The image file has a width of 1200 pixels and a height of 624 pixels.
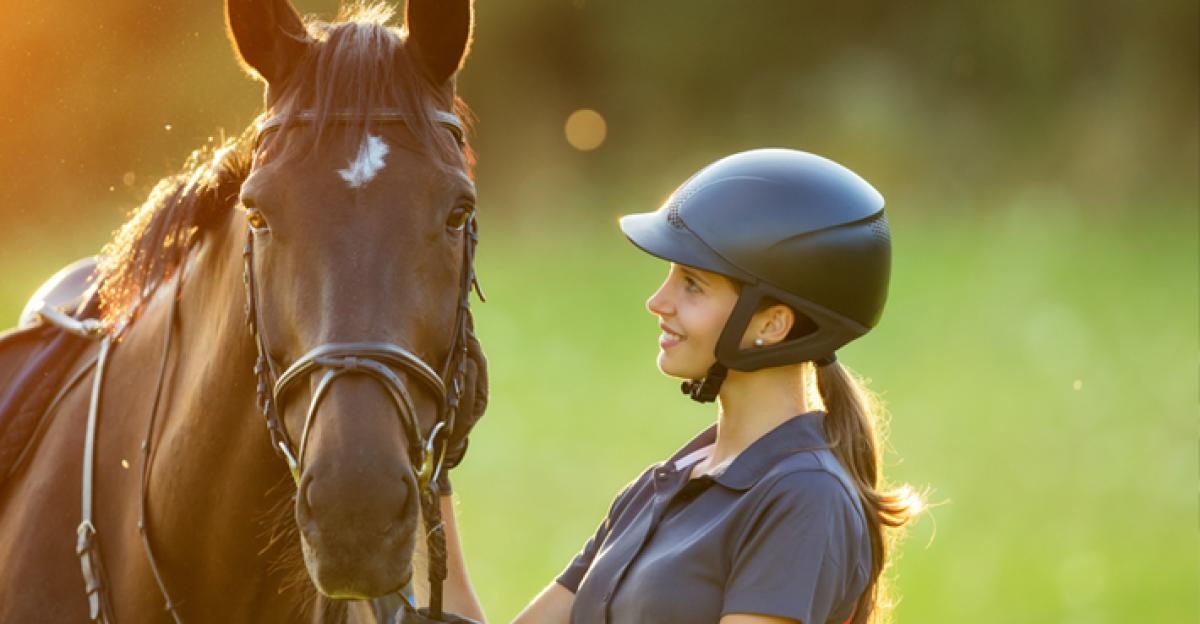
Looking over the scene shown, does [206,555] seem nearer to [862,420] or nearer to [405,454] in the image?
[405,454]

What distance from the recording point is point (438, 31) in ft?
9.08

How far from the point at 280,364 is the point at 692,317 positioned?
833 millimetres

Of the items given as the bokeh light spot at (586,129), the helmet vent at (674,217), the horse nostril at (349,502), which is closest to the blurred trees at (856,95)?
the bokeh light spot at (586,129)

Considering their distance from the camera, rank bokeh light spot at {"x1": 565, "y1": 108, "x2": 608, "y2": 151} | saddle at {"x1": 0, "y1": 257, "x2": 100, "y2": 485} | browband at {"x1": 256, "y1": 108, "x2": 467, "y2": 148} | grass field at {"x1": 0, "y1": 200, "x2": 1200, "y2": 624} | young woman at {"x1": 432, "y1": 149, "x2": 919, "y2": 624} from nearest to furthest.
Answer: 1. young woman at {"x1": 432, "y1": 149, "x2": 919, "y2": 624}
2. browband at {"x1": 256, "y1": 108, "x2": 467, "y2": 148}
3. saddle at {"x1": 0, "y1": 257, "x2": 100, "y2": 485}
4. grass field at {"x1": 0, "y1": 200, "x2": 1200, "y2": 624}
5. bokeh light spot at {"x1": 565, "y1": 108, "x2": 608, "y2": 151}

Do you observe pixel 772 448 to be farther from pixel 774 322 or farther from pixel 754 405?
pixel 774 322

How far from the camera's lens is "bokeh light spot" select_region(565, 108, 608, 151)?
2036 cm

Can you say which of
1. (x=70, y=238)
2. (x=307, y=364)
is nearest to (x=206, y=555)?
(x=307, y=364)

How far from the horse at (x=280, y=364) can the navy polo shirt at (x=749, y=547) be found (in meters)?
0.42

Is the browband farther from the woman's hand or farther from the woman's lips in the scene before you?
the woman's hand

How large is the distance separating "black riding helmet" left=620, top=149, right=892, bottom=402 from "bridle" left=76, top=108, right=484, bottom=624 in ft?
1.56

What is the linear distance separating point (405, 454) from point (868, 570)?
86cm

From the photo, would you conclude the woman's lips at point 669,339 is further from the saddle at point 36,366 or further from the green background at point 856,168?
the green background at point 856,168

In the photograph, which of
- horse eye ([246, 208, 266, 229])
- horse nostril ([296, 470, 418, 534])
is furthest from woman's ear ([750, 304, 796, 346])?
horse eye ([246, 208, 266, 229])

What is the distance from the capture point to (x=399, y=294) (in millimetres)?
2418
